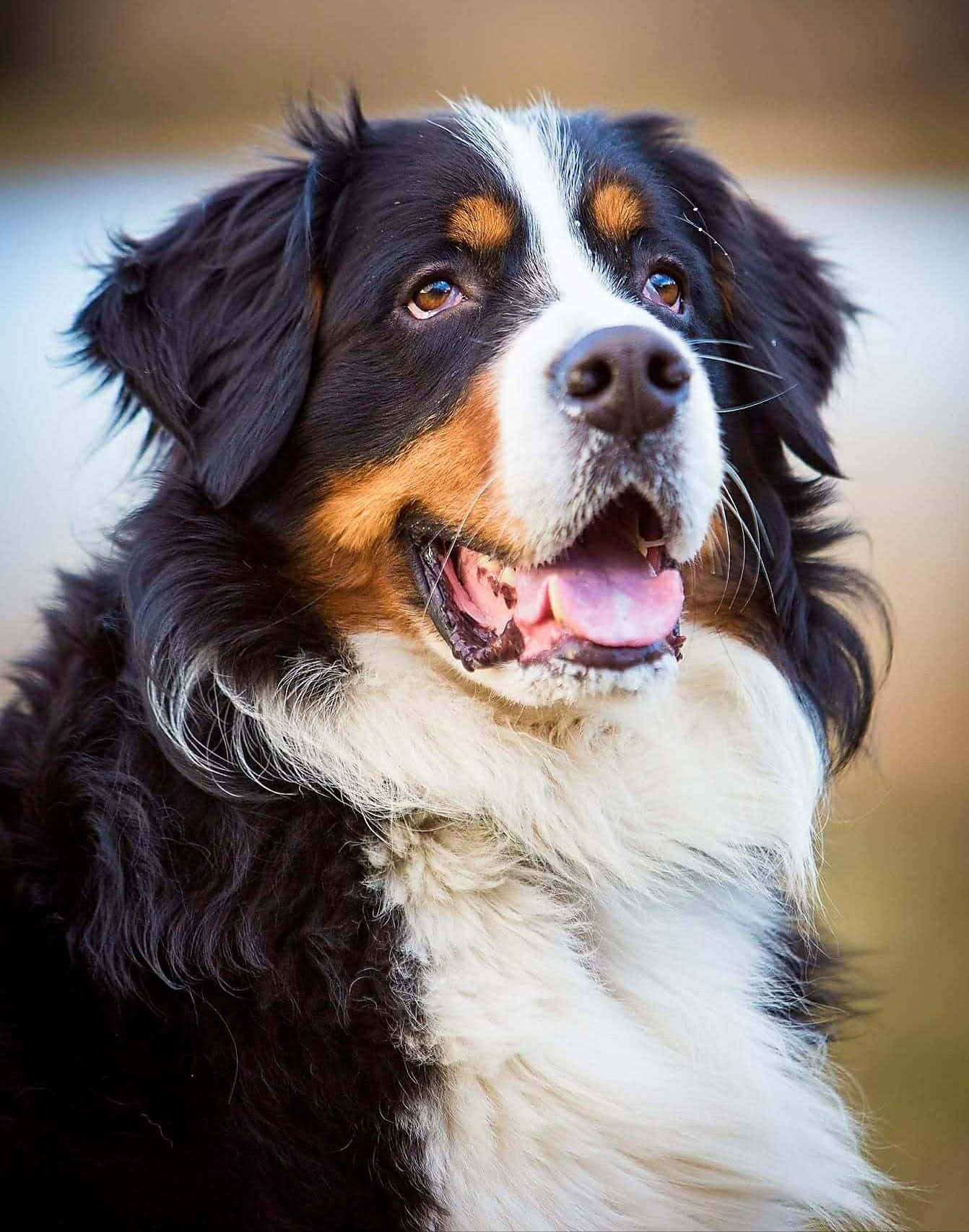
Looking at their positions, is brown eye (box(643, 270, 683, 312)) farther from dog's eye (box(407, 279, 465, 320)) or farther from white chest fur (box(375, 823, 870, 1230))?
white chest fur (box(375, 823, 870, 1230))

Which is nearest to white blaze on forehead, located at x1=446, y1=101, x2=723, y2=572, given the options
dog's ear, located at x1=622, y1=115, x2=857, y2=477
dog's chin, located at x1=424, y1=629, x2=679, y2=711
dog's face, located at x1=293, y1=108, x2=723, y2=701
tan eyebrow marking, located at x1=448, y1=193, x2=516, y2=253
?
dog's face, located at x1=293, y1=108, x2=723, y2=701

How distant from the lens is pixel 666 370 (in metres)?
2.35

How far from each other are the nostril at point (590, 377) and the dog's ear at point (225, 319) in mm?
643

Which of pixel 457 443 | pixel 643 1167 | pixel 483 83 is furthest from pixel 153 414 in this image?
pixel 483 83

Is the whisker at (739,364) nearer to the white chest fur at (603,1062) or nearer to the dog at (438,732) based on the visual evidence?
the dog at (438,732)

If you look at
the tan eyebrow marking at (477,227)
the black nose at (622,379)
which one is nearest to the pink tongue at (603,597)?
the black nose at (622,379)

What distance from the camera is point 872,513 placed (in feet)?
29.3

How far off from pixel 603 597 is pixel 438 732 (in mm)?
435

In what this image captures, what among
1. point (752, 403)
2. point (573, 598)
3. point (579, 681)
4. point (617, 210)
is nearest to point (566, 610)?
point (573, 598)

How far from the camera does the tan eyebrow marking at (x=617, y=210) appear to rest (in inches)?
111

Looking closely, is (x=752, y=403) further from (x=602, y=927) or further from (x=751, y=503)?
(x=602, y=927)

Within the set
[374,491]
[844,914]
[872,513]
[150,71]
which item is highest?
[150,71]

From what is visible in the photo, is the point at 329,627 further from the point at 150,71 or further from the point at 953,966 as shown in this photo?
the point at 150,71

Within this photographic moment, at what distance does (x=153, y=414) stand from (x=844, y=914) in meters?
3.49
